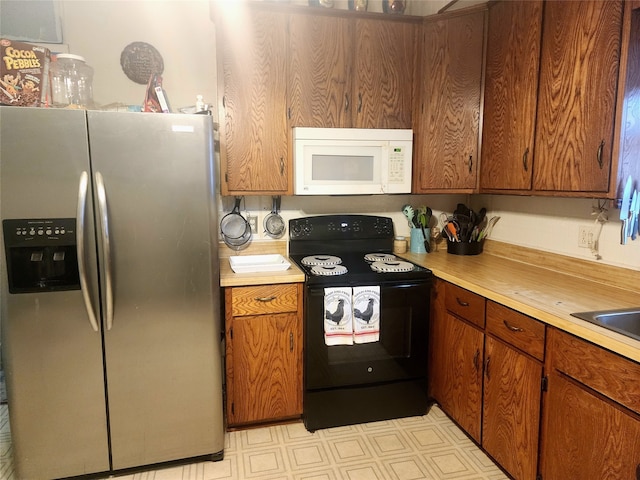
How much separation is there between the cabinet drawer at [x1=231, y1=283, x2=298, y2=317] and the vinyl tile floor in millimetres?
687

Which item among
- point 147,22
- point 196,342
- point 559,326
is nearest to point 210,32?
point 147,22

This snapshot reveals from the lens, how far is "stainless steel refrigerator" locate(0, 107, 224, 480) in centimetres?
172

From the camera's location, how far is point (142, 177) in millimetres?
1816

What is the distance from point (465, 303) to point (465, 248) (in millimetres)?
725

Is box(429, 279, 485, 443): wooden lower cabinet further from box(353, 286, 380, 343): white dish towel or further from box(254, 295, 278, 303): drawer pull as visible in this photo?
box(254, 295, 278, 303): drawer pull

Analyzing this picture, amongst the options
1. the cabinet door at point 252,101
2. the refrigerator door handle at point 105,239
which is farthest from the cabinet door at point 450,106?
the refrigerator door handle at point 105,239

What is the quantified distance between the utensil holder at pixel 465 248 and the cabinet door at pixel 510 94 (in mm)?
441

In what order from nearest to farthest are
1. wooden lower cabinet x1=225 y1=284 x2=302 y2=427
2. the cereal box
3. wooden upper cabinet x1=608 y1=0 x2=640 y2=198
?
wooden upper cabinet x1=608 y1=0 x2=640 y2=198 < the cereal box < wooden lower cabinet x1=225 y1=284 x2=302 y2=427

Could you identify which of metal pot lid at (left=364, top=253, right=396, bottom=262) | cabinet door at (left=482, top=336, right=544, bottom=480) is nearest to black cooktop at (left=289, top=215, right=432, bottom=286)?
metal pot lid at (left=364, top=253, right=396, bottom=262)

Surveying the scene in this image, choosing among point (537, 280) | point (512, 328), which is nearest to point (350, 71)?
point (537, 280)

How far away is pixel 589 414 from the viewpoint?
144 centimetres

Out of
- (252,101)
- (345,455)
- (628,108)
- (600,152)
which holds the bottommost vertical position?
(345,455)

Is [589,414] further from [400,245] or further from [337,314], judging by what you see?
[400,245]

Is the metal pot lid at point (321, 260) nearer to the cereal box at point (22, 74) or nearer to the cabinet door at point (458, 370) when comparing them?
the cabinet door at point (458, 370)
